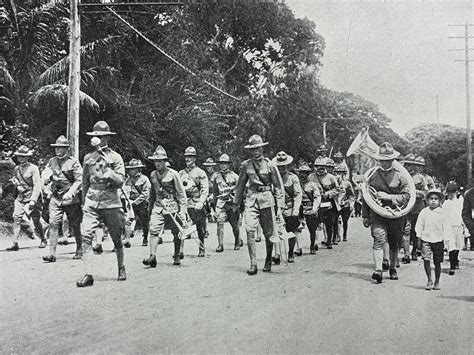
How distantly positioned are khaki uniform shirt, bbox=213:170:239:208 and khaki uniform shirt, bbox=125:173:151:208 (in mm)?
1715

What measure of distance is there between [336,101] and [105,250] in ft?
122

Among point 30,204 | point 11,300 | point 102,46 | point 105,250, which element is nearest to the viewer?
point 11,300

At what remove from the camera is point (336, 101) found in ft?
155

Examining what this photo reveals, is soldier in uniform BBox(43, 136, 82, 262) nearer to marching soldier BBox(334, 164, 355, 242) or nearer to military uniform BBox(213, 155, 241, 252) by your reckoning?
military uniform BBox(213, 155, 241, 252)

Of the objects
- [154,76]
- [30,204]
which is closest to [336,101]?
[154,76]

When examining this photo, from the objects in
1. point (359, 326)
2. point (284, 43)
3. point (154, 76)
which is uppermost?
point (284, 43)

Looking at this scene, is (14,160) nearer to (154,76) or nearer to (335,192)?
(154,76)

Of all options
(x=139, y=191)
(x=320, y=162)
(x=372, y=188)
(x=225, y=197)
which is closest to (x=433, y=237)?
(x=372, y=188)

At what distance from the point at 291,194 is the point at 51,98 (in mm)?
11489

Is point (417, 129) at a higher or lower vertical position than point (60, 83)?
higher

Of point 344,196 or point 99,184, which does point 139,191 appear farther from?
point 99,184

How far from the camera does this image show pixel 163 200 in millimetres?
10125

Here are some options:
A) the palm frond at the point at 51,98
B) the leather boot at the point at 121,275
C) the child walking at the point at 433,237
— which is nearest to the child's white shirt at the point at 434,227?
the child walking at the point at 433,237

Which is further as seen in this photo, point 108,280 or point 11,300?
point 108,280
